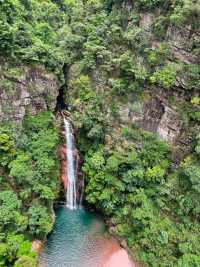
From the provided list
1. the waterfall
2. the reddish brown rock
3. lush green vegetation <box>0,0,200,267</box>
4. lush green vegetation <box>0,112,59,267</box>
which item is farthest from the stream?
the reddish brown rock

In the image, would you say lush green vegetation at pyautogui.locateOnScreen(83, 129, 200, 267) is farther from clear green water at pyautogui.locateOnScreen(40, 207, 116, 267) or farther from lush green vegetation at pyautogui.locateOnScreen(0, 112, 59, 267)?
lush green vegetation at pyautogui.locateOnScreen(0, 112, 59, 267)

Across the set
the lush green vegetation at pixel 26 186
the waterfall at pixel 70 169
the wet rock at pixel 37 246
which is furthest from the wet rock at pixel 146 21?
the wet rock at pixel 37 246

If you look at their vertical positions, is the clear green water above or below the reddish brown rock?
below

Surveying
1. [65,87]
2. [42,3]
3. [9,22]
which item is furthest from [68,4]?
[9,22]

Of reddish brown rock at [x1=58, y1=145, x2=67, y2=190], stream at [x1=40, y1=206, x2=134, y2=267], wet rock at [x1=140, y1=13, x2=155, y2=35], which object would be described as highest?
wet rock at [x1=140, y1=13, x2=155, y2=35]

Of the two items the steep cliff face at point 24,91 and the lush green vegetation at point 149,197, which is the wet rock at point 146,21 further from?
the steep cliff face at point 24,91

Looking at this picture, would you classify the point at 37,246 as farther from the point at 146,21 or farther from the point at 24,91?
the point at 146,21
